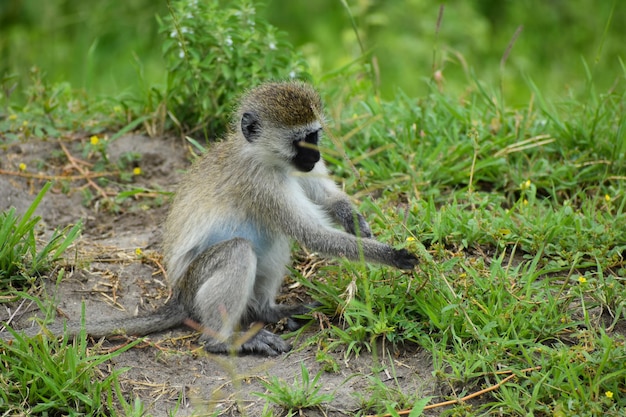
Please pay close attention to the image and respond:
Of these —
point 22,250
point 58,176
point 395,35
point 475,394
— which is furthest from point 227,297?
point 395,35

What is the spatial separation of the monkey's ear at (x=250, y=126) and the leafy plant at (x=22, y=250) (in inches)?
50.5

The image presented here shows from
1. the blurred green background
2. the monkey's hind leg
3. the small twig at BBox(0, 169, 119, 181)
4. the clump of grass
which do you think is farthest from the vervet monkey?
the blurred green background

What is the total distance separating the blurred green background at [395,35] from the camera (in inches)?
388

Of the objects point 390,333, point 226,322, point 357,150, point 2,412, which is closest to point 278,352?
point 226,322

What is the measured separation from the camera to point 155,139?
23.0ft

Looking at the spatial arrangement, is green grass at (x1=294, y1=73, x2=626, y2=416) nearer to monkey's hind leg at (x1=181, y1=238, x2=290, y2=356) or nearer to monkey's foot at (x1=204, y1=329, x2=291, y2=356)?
monkey's foot at (x1=204, y1=329, x2=291, y2=356)

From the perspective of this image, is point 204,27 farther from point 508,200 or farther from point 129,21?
point 129,21

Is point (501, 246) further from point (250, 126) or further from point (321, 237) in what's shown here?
point (250, 126)

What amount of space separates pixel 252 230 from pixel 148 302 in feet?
2.97

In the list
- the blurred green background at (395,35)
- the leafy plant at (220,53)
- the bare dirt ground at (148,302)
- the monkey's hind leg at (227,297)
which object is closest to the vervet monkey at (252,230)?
the monkey's hind leg at (227,297)

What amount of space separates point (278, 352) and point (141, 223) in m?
1.93

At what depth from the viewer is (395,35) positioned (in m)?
10.7

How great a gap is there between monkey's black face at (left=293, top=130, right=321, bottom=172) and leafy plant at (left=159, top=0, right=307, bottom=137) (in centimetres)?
134

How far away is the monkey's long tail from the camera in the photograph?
15.8ft
